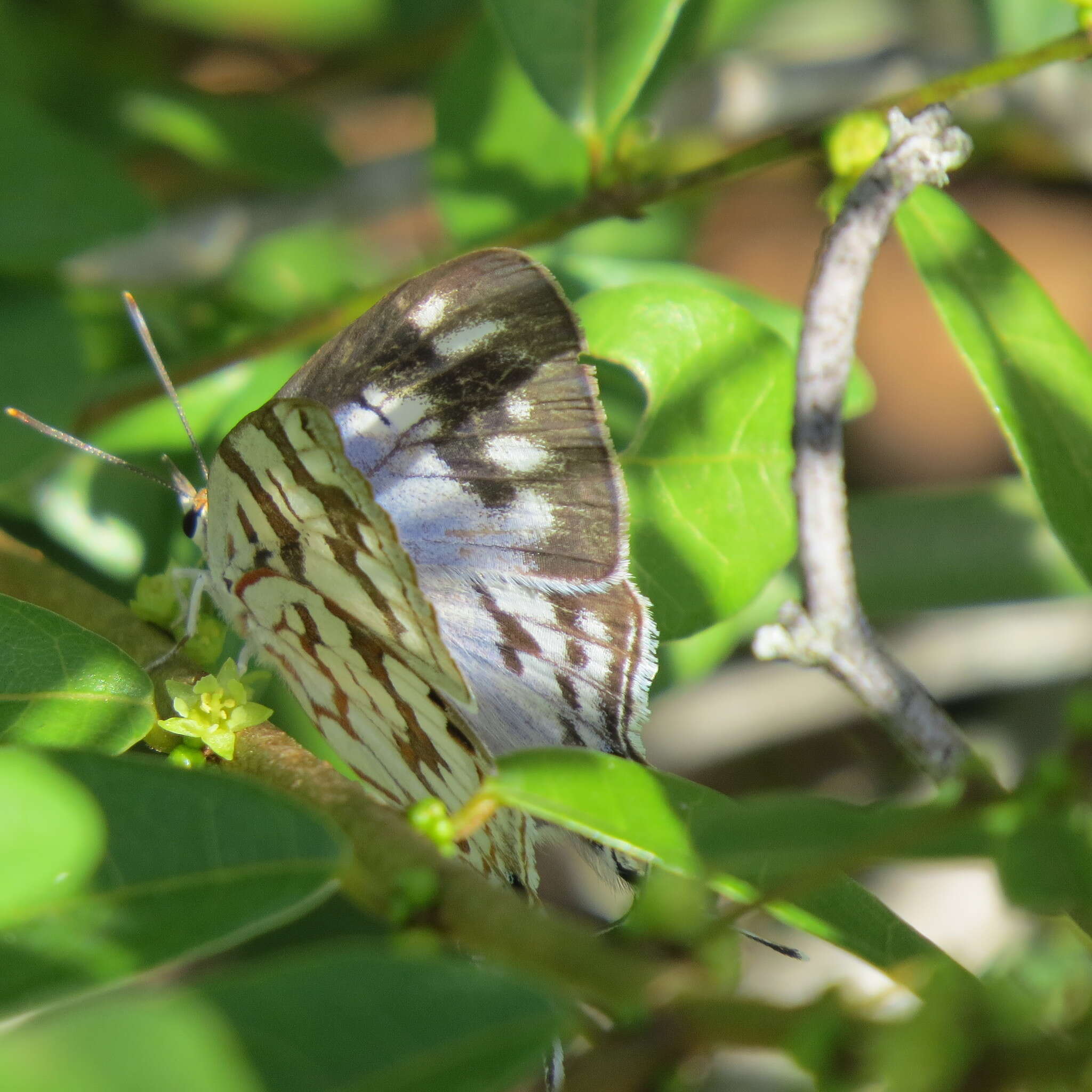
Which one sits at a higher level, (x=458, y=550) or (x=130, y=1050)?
(x=130, y=1050)

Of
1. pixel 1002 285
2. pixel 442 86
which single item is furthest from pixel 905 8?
pixel 1002 285

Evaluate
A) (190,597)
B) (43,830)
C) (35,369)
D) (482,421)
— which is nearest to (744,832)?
(43,830)

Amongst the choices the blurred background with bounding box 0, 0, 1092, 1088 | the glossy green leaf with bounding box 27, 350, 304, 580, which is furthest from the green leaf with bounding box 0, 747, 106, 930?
the glossy green leaf with bounding box 27, 350, 304, 580

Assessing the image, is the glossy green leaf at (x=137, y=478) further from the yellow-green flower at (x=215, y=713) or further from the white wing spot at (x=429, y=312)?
the yellow-green flower at (x=215, y=713)

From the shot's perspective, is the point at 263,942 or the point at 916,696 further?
the point at 263,942

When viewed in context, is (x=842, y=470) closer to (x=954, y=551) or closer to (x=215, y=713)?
(x=215, y=713)

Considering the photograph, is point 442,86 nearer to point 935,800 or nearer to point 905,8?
point 935,800

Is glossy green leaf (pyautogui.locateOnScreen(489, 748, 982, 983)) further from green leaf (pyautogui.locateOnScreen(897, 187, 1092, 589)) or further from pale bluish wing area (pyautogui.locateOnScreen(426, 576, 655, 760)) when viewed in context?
green leaf (pyautogui.locateOnScreen(897, 187, 1092, 589))
